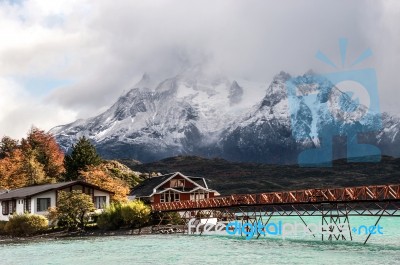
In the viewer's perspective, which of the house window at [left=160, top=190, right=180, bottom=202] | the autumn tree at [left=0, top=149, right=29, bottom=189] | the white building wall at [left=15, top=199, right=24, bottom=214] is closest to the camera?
the white building wall at [left=15, top=199, right=24, bottom=214]

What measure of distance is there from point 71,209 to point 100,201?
8509 millimetres

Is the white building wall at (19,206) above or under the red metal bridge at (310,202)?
above

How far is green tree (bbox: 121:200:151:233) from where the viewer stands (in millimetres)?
70938

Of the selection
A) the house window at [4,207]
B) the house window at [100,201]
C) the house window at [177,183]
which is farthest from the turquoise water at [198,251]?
the house window at [177,183]

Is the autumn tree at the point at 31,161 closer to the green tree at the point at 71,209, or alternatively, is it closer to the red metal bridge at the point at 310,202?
the green tree at the point at 71,209

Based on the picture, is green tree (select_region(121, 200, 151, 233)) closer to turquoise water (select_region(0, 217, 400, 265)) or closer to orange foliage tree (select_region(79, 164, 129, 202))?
turquoise water (select_region(0, 217, 400, 265))

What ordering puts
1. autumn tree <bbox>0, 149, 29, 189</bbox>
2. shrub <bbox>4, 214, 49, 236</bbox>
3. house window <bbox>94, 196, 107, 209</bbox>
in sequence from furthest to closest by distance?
autumn tree <bbox>0, 149, 29, 189</bbox> → house window <bbox>94, 196, 107, 209</bbox> → shrub <bbox>4, 214, 49, 236</bbox>

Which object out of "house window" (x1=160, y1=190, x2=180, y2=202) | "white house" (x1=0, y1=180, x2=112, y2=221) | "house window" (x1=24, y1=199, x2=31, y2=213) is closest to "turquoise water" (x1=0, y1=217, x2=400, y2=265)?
"white house" (x1=0, y1=180, x2=112, y2=221)

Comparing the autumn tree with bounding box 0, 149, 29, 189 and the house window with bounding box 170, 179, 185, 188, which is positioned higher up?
the autumn tree with bounding box 0, 149, 29, 189

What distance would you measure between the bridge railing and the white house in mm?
8588

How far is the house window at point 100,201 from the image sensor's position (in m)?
80.2

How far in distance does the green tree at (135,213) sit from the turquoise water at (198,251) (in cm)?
907

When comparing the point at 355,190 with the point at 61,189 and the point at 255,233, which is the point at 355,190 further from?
the point at 61,189

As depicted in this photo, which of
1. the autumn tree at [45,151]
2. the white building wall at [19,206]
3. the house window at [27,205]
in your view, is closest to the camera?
the house window at [27,205]
